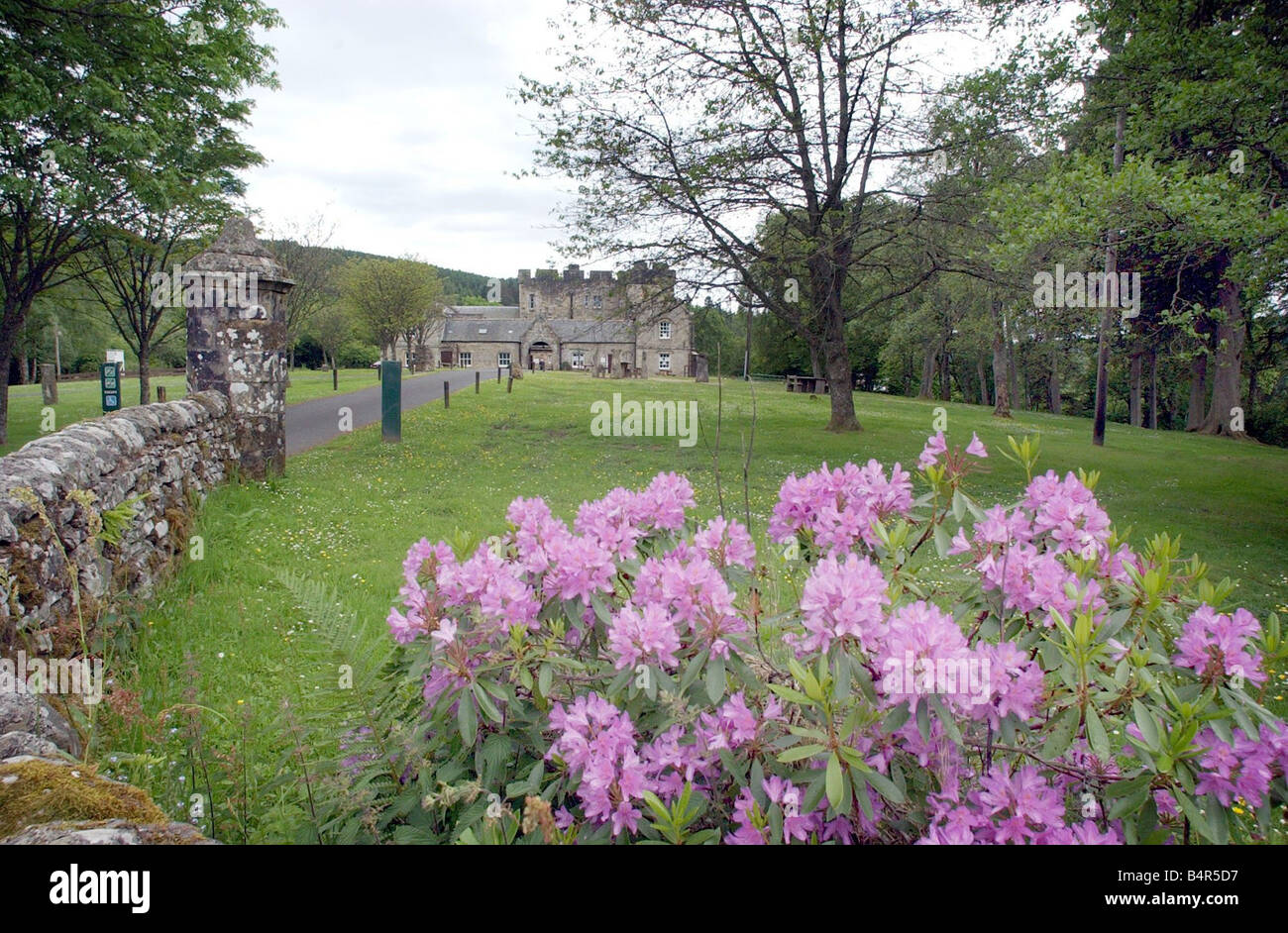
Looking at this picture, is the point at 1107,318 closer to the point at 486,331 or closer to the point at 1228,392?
the point at 1228,392

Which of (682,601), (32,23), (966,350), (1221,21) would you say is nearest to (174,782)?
(682,601)

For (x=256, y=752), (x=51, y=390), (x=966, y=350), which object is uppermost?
(x=966, y=350)

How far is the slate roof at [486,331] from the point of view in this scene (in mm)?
70750

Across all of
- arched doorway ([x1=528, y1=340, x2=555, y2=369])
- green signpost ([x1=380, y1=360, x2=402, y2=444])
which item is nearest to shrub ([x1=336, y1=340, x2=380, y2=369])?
arched doorway ([x1=528, y1=340, x2=555, y2=369])

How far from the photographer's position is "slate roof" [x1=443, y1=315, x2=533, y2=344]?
7075cm

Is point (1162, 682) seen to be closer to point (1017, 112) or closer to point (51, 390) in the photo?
point (1017, 112)

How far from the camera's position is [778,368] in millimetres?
58438

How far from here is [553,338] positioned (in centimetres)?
6938

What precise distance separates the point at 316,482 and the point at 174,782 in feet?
24.9
